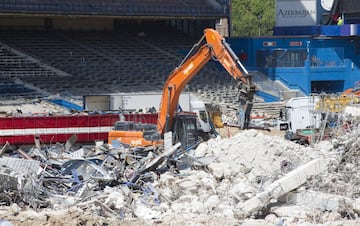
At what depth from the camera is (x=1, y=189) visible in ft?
74.6

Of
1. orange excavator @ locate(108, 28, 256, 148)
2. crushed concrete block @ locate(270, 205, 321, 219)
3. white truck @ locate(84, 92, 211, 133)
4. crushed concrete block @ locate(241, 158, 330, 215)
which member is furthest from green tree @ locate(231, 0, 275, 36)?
crushed concrete block @ locate(270, 205, 321, 219)

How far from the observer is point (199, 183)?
24.5 metres

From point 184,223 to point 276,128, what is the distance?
23425 millimetres

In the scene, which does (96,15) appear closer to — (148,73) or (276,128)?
(148,73)

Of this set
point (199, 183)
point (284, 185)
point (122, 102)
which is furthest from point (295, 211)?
point (122, 102)

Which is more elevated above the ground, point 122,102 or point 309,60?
point 309,60

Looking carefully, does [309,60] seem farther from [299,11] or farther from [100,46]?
[100,46]

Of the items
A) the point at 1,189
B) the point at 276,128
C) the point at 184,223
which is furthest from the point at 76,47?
the point at 184,223

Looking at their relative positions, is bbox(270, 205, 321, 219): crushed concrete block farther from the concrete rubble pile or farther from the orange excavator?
the orange excavator

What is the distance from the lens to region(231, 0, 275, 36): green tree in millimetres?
94688

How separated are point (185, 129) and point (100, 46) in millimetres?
28388

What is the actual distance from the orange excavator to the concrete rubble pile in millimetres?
1386

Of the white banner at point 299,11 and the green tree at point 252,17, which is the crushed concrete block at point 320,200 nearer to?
the white banner at point 299,11

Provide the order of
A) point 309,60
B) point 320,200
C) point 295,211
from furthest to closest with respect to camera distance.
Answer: point 309,60
point 320,200
point 295,211
